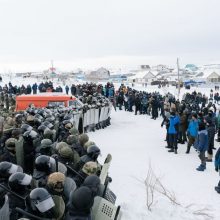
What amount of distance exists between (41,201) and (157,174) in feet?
20.9

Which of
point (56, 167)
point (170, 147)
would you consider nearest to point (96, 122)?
point (170, 147)

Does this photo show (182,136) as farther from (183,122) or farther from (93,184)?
(93,184)

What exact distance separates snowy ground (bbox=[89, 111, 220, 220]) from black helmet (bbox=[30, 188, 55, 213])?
3.24 metres

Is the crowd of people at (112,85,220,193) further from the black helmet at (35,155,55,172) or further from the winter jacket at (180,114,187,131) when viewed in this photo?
the black helmet at (35,155,55,172)

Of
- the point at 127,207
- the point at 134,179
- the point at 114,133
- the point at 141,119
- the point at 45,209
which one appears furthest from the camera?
the point at 141,119

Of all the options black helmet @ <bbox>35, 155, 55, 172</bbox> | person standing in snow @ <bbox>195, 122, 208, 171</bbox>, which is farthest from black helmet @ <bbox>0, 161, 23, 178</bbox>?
person standing in snow @ <bbox>195, 122, 208, 171</bbox>

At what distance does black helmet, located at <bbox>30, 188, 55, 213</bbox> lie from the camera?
3895 millimetres

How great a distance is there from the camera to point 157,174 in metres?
9.90

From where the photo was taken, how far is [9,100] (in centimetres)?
2164

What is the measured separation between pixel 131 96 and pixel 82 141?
53.8 ft

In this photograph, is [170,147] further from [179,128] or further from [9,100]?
[9,100]

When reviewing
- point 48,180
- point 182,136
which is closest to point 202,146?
point 182,136

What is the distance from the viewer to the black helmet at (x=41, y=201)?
389 cm

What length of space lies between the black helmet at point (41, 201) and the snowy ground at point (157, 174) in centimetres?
324
